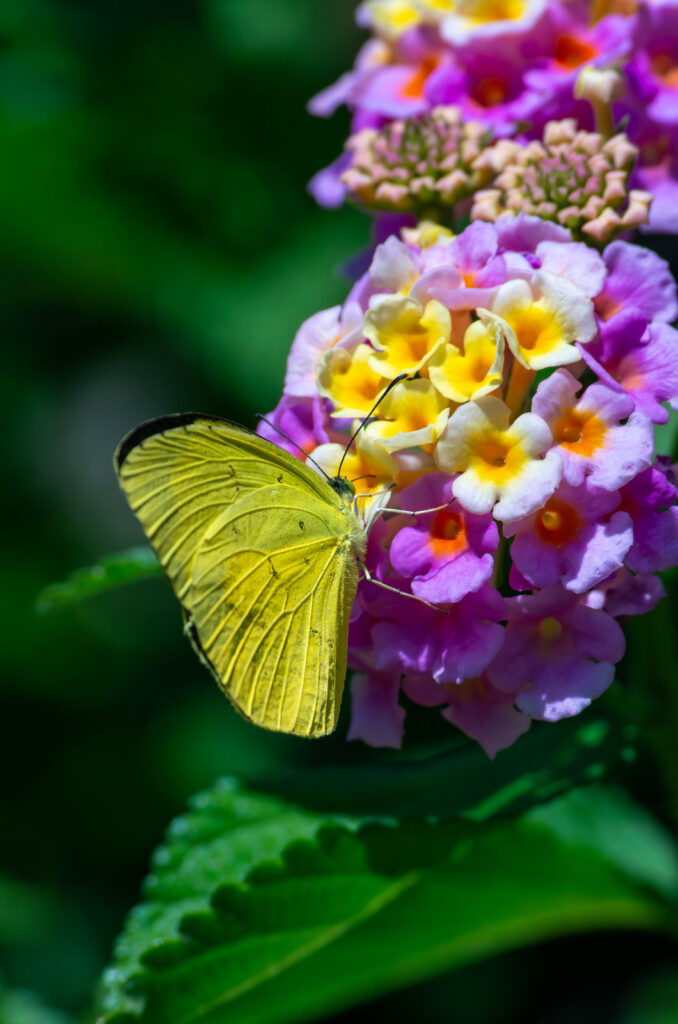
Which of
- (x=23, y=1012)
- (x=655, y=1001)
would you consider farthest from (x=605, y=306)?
(x=23, y=1012)

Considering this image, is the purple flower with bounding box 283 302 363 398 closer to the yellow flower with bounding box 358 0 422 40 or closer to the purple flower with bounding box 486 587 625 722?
the purple flower with bounding box 486 587 625 722

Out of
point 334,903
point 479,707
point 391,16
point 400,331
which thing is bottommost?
point 334,903

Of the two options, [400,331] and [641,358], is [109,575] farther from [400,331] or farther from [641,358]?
[641,358]

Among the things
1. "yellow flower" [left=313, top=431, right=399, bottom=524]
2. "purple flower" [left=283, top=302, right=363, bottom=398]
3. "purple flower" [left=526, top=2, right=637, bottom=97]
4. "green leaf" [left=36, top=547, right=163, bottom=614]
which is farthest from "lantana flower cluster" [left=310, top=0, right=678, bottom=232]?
"green leaf" [left=36, top=547, right=163, bottom=614]

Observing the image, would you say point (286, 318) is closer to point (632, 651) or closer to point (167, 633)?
point (167, 633)

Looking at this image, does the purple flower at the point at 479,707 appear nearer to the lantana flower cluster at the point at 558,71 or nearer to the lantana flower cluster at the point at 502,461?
the lantana flower cluster at the point at 502,461

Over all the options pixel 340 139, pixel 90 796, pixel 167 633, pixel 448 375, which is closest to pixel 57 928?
pixel 90 796
